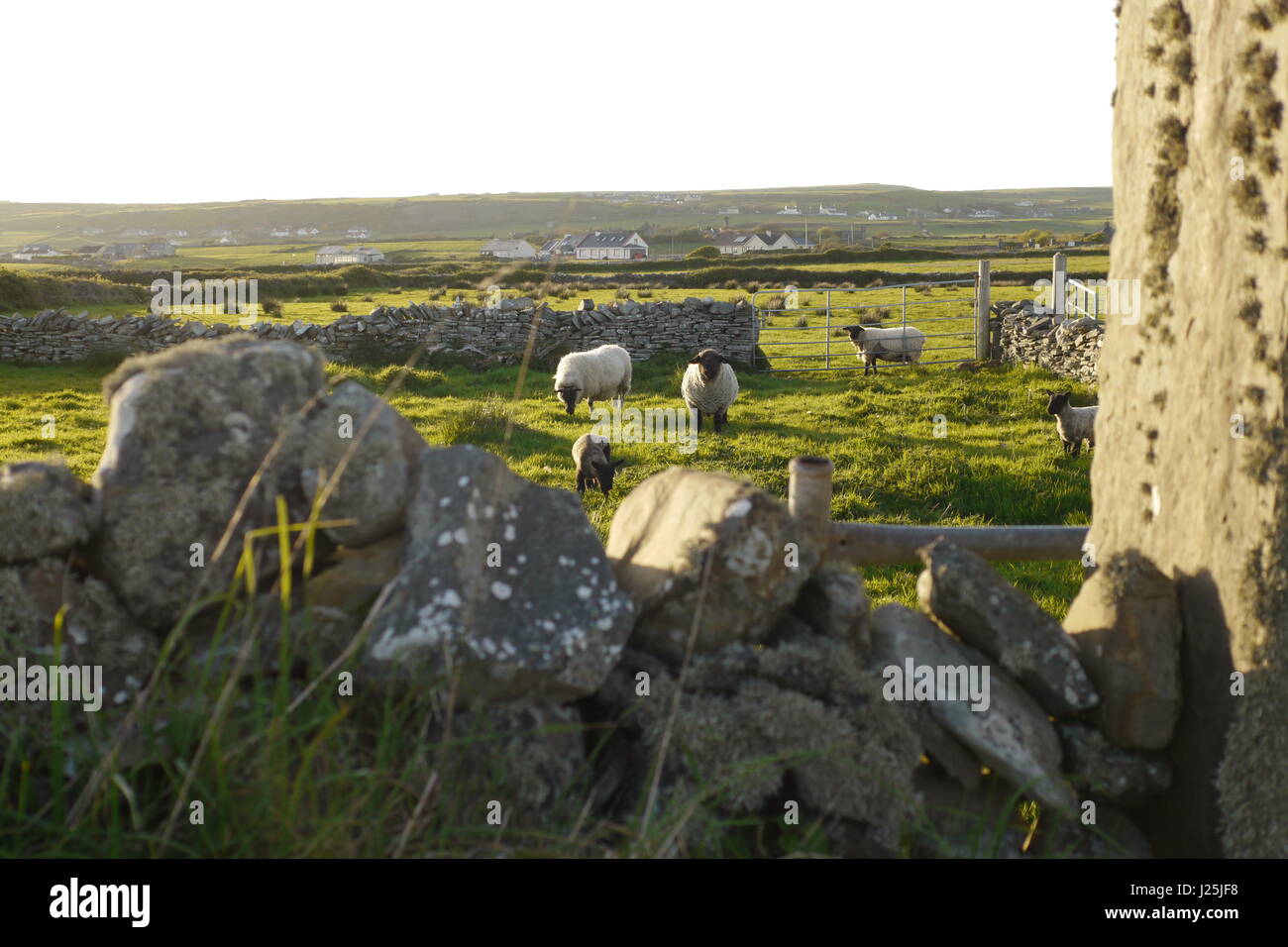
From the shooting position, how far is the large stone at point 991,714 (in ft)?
10.1

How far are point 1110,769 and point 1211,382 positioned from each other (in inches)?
53.1

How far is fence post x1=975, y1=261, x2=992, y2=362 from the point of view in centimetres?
1852

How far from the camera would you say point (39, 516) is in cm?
266

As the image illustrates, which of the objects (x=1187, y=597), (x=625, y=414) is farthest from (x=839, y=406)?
(x=1187, y=597)

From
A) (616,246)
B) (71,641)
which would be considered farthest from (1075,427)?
(616,246)

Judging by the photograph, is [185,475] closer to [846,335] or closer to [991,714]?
[991,714]

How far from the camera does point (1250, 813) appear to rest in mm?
3031

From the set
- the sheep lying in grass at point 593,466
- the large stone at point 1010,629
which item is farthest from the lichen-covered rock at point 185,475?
the sheep lying in grass at point 593,466

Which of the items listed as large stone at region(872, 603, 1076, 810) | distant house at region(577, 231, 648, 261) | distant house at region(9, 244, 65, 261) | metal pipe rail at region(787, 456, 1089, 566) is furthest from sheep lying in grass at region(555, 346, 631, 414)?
distant house at region(9, 244, 65, 261)

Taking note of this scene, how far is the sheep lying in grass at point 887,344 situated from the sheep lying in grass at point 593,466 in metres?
10.4

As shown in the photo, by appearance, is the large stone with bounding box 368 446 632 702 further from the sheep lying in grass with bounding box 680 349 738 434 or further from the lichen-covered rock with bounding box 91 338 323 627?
the sheep lying in grass with bounding box 680 349 738 434

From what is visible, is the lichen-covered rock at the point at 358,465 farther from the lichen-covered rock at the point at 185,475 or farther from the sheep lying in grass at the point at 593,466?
the sheep lying in grass at the point at 593,466

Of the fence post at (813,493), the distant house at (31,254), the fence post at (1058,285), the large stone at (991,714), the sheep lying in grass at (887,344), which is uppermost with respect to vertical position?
the distant house at (31,254)

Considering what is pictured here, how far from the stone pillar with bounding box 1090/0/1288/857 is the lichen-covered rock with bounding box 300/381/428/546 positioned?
2611 mm
